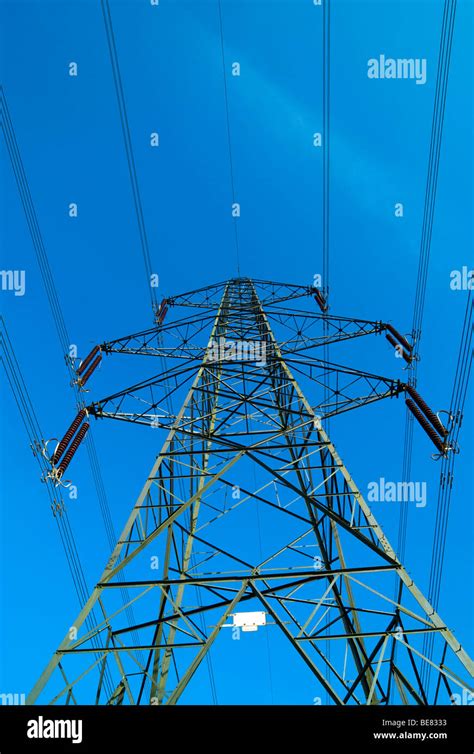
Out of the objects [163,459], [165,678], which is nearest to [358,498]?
[163,459]

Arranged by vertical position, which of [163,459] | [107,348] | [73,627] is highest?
[107,348]

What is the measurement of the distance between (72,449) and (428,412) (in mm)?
8037

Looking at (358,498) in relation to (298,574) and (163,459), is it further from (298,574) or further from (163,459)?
(163,459)

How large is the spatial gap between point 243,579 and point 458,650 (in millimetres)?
2821

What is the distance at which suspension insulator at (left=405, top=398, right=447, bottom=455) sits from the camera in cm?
1143

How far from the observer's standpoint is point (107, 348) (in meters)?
16.7

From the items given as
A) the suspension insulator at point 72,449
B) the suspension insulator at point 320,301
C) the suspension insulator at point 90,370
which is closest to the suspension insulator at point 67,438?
the suspension insulator at point 72,449

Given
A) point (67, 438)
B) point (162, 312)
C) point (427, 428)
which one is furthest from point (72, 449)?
point (162, 312)

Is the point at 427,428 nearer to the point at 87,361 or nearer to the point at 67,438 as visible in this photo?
the point at 67,438

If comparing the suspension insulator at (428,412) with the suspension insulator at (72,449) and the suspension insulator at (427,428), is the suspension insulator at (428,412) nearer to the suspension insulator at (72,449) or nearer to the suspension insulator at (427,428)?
the suspension insulator at (427,428)

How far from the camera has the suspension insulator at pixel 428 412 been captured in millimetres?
11453

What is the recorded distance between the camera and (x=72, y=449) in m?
11.5
